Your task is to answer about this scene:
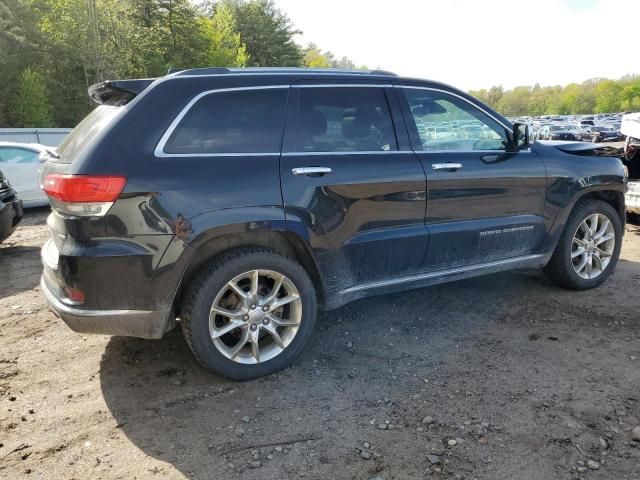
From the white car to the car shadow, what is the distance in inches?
108

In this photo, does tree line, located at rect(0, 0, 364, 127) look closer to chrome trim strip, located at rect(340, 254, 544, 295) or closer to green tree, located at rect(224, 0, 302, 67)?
green tree, located at rect(224, 0, 302, 67)

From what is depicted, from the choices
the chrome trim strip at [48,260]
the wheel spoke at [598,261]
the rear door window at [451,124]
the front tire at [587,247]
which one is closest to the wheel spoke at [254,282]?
the chrome trim strip at [48,260]

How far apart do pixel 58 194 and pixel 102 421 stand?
4.27 feet

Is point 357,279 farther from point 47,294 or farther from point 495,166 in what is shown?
point 47,294

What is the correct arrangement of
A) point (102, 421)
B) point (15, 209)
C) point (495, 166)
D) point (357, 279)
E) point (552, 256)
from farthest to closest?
1. point (15, 209)
2. point (552, 256)
3. point (495, 166)
4. point (357, 279)
5. point (102, 421)

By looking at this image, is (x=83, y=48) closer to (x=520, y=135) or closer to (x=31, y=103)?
(x=31, y=103)

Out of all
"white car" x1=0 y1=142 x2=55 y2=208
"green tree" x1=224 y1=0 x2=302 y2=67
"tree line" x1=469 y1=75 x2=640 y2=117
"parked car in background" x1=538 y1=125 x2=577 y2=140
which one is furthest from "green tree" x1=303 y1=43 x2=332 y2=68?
"white car" x1=0 y1=142 x2=55 y2=208

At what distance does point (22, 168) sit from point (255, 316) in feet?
27.1

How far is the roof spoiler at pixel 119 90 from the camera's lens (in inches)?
122

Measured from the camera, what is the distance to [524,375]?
129 inches

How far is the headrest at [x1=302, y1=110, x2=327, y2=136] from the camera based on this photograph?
134 inches

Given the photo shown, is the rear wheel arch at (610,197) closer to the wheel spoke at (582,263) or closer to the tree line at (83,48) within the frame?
the wheel spoke at (582,263)

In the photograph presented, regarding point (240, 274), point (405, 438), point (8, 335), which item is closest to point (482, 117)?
point (240, 274)

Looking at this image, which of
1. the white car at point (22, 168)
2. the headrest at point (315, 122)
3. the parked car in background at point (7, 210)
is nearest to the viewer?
the headrest at point (315, 122)
